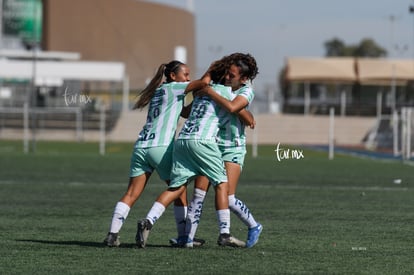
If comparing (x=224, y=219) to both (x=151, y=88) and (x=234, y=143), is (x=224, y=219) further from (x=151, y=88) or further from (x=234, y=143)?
(x=151, y=88)

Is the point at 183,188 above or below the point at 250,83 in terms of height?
below

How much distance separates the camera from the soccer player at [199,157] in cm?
1145

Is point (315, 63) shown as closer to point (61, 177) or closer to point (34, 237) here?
point (61, 177)

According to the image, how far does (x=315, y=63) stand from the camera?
64812 millimetres

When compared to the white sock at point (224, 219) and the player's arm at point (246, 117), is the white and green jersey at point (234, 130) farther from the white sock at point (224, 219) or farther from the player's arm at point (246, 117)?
the white sock at point (224, 219)

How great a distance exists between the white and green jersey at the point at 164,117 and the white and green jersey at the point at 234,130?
0.45 m

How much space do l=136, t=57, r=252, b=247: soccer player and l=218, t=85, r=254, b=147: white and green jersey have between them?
104 millimetres

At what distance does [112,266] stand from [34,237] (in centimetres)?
260

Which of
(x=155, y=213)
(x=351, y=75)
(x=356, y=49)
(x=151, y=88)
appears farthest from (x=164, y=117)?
(x=356, y=49)

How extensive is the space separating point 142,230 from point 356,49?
122 metres

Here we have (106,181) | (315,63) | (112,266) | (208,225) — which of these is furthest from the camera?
(315,63)

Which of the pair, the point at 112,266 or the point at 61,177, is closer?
the point at 112,266

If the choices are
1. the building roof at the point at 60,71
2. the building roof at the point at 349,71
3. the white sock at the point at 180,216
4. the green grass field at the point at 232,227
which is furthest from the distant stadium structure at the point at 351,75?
the white sock at the point at 180,216

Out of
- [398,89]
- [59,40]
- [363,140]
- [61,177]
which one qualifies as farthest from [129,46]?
[61,177]
